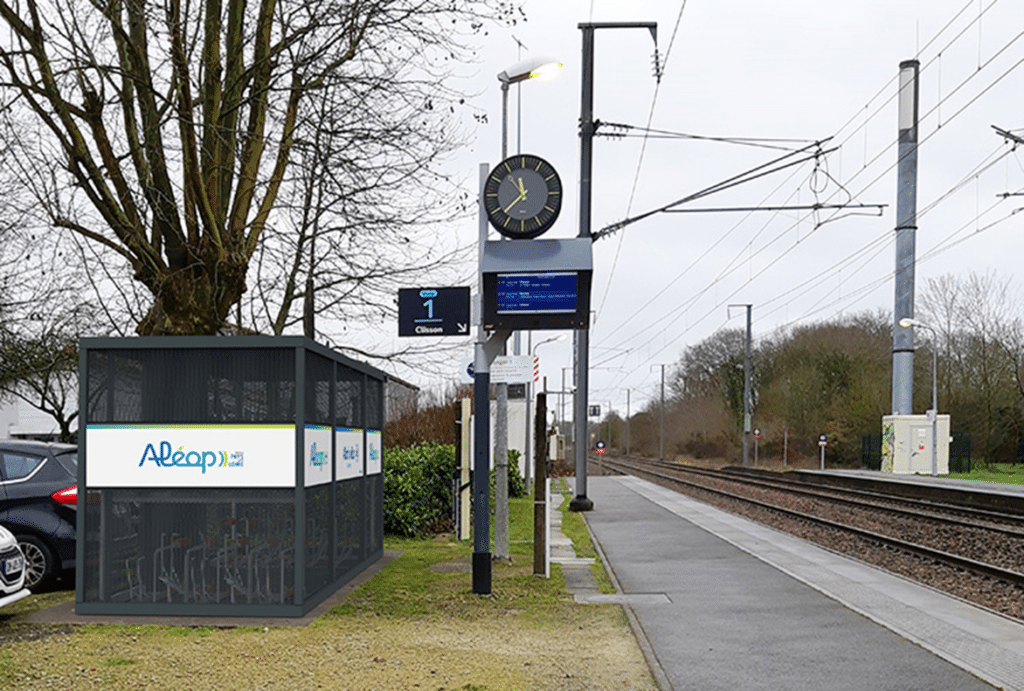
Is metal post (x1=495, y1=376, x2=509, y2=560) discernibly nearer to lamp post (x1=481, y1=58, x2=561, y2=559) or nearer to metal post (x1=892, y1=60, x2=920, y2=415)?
lamp post (x1=481, y1=58, x2=561, y2=559)

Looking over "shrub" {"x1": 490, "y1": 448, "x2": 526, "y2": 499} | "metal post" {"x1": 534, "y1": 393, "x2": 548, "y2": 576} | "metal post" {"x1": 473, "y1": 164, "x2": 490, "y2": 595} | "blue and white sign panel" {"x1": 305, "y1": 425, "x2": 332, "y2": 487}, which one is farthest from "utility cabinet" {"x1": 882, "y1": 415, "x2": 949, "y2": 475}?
"blue and white sign panel" {"x1": 305, "y1": 425, "x2": 332, "y2": 487}

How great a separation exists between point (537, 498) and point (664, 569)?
226 centimetres

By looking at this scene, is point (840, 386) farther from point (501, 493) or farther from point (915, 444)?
point (501, 493)

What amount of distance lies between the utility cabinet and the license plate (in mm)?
43486

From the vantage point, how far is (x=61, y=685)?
303 inches

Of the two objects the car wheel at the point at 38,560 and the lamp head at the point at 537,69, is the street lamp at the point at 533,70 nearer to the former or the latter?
the lamp head at the point at 537,69

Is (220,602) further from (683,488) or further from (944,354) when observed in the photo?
(944,354)

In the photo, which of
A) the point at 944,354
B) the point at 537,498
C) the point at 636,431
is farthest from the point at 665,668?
the point at 636,431

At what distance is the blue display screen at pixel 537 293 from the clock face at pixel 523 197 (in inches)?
21.1

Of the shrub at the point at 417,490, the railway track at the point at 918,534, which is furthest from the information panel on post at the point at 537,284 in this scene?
the shrub at the point at 417,490

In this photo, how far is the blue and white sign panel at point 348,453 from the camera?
12.5 meters

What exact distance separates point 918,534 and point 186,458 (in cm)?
1585

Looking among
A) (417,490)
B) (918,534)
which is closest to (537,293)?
(417,490)

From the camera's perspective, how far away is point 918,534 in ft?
72.2
